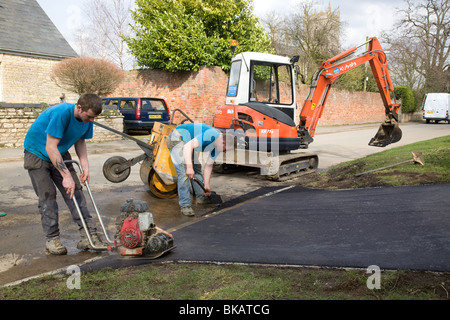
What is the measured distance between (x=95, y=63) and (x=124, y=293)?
17.0 meters

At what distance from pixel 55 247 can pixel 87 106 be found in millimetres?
1614

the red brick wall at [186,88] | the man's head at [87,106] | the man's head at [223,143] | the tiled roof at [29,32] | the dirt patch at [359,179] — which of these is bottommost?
the dirt patch at [359,179]

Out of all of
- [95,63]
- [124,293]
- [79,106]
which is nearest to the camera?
[124,293]

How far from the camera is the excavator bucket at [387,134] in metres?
11.1

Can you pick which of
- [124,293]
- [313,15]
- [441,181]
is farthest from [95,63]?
[313,15]

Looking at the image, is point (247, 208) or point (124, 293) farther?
point (247, 208)

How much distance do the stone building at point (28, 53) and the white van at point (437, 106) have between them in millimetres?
28542

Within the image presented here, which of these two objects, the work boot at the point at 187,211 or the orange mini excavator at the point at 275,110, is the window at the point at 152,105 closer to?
the orange mini excavator at the point at 275,110

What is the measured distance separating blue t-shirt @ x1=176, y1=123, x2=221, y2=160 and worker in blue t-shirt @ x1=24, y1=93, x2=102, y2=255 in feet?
6.25

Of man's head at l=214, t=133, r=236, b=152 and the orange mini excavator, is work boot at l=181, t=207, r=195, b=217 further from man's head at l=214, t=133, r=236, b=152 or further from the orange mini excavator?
the orange mini excavator

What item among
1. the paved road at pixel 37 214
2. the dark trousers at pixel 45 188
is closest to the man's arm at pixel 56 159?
the dark trousers at pixel 45 188

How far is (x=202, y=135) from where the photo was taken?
20.5ft
